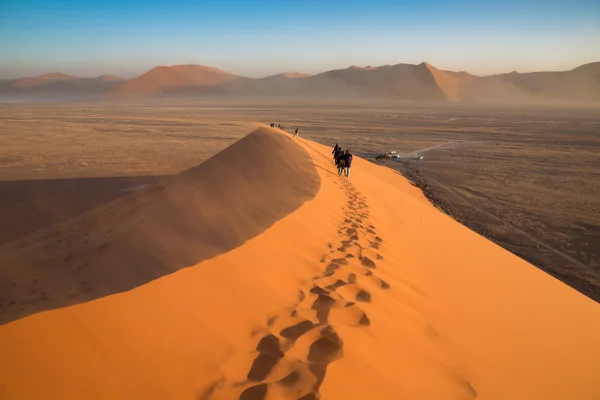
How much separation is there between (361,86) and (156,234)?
18800 cm

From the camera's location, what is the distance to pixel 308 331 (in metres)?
2.89

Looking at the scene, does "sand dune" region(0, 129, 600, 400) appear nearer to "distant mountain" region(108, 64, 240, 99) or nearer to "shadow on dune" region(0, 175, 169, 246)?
"shadow on dune" region(0, 175, 169, 246)

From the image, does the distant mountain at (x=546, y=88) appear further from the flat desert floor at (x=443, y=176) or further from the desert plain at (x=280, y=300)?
the desert plain at (x=280, y=300)

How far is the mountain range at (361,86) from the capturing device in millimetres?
165875

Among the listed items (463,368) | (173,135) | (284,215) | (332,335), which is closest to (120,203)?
(284,215)

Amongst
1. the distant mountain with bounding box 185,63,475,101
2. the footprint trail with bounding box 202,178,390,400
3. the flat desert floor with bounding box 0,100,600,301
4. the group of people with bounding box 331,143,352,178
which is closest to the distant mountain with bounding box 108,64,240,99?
the distant mountain with bounding box 185,63,475,101

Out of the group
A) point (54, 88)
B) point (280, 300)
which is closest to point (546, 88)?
point (280, 300)

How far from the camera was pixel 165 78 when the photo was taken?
612ft

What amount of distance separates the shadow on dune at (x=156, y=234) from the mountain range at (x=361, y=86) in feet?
527

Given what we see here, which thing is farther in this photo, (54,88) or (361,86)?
(54,88)

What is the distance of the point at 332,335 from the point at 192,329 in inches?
42.2

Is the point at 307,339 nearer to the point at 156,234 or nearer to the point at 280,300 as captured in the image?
the point at 280,300

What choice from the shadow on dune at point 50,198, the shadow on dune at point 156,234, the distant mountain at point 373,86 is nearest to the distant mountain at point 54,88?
the distant mountain at point 373,86

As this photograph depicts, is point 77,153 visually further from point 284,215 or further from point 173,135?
point 284,215
